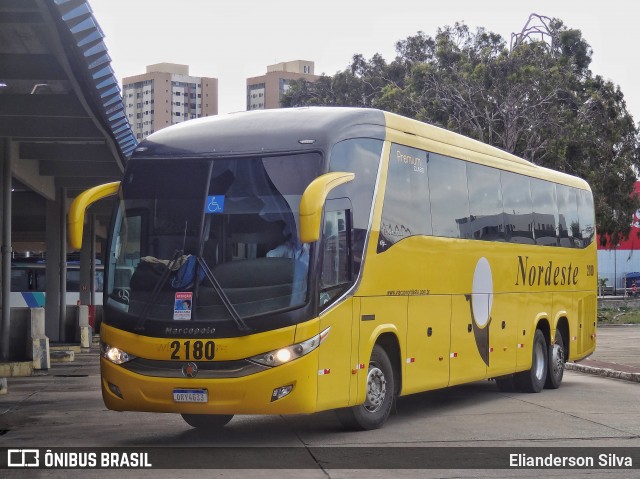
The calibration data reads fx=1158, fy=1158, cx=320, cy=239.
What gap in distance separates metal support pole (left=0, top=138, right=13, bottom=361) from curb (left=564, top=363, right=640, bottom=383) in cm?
1234

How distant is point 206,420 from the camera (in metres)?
13.1

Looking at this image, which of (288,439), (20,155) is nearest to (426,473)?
(288,439)

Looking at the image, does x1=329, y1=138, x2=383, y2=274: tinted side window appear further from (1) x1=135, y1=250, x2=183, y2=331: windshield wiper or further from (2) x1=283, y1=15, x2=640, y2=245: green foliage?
(2) x1=283, y1=15, x2=640, y2=245: green foliage

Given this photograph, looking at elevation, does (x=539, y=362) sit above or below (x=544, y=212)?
below

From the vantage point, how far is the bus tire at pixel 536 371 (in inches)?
733

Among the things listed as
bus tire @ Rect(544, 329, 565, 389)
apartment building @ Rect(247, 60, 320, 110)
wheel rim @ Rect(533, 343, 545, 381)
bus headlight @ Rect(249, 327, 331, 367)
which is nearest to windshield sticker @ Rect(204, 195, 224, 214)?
bus headlight @ Rect(249, 327, 331, 367)

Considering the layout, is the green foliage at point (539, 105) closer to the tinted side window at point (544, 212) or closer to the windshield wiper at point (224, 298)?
the tinted side window at point (544, 212)

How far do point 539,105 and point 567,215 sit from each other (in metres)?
30.0

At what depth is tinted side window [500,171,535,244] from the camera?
691 inches

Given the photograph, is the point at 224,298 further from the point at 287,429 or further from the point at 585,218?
the point at 585,218

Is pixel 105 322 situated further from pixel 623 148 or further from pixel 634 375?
pixel 623 148

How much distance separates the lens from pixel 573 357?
820 inches

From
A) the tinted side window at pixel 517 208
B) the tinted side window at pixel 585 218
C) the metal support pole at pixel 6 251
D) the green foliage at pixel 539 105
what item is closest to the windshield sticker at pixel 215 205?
the tinted side window at pixel 517 208

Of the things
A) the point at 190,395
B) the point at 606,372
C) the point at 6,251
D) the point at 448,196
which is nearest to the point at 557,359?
the point at 606,372
